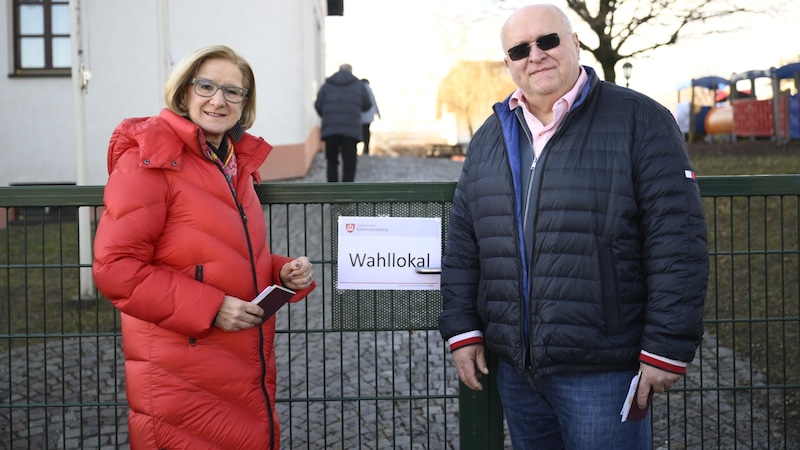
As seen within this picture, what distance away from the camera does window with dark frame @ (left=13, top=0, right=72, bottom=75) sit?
49.8 ft

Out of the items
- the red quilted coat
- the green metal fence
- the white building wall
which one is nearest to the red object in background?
the green metal fence

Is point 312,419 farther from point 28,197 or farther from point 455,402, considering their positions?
point 28,197

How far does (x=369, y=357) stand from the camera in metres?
6.60

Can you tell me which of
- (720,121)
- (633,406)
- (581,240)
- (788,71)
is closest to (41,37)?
(581,240)

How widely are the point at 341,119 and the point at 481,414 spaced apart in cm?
1007

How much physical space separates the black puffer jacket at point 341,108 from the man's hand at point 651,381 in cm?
1081

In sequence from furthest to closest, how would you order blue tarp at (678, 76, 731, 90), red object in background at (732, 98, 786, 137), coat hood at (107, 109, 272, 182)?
1. blue tarp at (678, 76, 731, 90)
2. red object in background at (732, 98, 786, 137)
3. coat hood at (107, 109, 272, 182)

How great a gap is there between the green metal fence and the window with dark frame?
472 cm

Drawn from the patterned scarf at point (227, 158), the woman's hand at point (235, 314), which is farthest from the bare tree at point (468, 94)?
the woman's hand at point (235, 314)

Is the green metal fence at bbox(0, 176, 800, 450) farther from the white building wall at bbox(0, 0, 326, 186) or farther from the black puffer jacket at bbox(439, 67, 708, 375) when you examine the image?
the white building wall at bbox(0, 0, 326, 186)

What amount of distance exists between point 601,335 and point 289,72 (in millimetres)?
14009

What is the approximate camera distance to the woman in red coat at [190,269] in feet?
8.70

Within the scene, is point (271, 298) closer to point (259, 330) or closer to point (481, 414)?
point (259, 330)

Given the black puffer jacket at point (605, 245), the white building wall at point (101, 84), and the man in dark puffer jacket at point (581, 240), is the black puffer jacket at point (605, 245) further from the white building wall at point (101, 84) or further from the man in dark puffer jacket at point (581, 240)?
the white building wall at point (101, 84)
